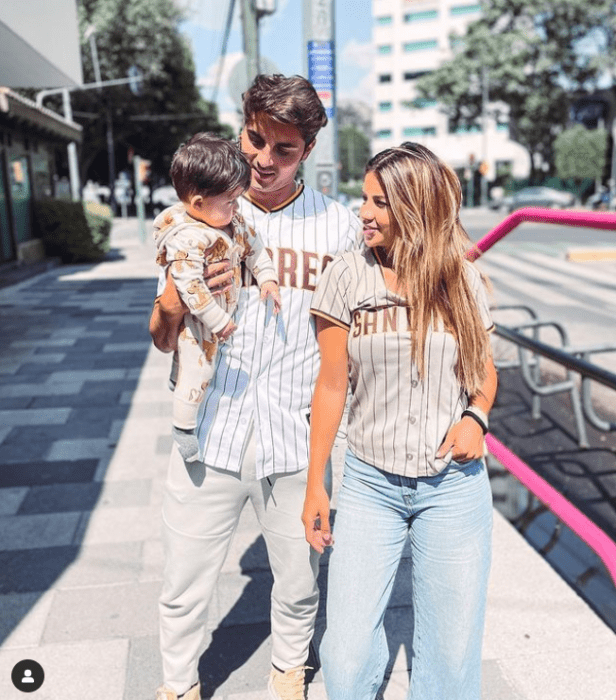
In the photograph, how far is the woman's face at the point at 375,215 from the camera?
1.77 m

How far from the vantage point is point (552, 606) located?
2.88 meters

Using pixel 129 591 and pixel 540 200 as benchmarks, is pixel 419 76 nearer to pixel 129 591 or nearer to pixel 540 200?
pixel 540 200

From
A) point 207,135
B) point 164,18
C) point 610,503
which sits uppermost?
Result: point 164,18

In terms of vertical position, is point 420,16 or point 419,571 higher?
point 420,16

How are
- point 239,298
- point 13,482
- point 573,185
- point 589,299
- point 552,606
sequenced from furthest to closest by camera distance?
point 573,185, point 589,299, point 13,482, point 552,606, point 239,298

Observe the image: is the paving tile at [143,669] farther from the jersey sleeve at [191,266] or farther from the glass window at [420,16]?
the glass window at [420,16]

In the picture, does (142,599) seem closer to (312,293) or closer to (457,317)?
(312,293)

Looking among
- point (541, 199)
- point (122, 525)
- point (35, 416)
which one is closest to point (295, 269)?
point (122, 525)

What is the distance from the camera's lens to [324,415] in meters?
1.88

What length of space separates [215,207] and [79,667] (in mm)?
1734

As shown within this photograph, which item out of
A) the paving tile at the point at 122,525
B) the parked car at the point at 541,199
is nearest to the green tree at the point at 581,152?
the parked car at the point at 541,199

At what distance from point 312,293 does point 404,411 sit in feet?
1.48

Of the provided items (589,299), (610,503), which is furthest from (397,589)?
(589,299)

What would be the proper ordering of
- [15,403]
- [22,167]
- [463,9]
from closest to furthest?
[15,403] < [22,167] < [463,9]
